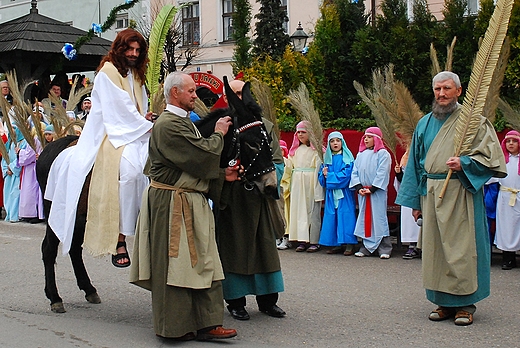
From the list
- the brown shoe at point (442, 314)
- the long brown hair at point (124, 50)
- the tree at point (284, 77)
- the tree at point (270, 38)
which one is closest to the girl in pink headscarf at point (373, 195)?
the tree at point (284, 77)

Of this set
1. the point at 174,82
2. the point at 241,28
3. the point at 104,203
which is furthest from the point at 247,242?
the point at 241,28

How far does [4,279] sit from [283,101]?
19.4 feet

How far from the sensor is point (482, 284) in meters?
6.27

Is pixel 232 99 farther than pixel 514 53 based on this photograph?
No

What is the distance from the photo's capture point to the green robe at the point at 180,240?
556cm

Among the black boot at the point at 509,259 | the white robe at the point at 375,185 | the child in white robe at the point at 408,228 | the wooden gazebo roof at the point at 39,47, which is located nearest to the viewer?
the black boot at the point at 509,259

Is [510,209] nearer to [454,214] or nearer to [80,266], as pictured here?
[454,214]

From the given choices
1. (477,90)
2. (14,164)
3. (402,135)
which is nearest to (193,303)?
(477,90)

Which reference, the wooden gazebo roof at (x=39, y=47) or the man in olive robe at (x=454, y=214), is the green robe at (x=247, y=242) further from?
the wooden gazebo roof at (x=39, y=47)

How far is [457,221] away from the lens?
621 centimetres

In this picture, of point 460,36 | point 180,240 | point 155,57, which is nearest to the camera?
point 180,240

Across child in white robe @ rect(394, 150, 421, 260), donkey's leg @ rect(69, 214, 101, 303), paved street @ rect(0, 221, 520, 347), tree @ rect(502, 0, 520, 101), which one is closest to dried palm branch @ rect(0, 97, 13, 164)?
paved street @ rect(0, 221, 520, 347)

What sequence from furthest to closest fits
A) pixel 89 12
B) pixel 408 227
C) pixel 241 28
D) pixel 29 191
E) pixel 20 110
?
pixel 89 12 → pixel 241 28 → pixel 29 191 → pixel 20 110 → pixel 408 227

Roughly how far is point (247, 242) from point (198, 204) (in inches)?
30.0
